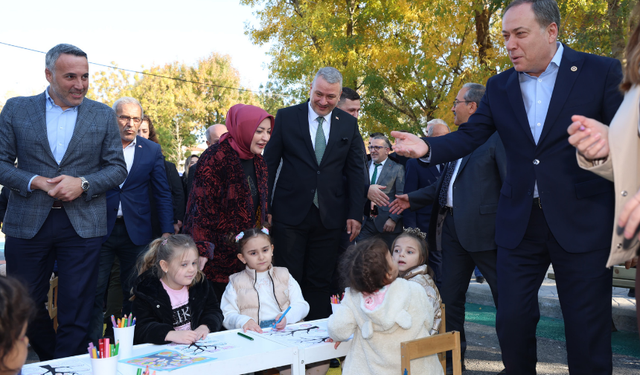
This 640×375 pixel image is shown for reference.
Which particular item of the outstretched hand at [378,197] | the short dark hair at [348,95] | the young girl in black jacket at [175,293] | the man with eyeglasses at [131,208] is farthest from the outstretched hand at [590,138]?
the short dark hair at [348,95]

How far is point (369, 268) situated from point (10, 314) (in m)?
1.89

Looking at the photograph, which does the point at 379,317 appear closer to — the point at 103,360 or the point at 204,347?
the point at 204,347

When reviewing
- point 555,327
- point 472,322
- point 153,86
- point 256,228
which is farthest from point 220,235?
point 153,86

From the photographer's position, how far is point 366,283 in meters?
3.07

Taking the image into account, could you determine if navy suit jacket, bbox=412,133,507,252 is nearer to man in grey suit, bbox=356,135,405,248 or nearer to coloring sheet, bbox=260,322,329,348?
coloring sheet, bbox=260,322,329,348

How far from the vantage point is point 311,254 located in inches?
185

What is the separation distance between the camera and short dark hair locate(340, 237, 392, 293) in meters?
3.07

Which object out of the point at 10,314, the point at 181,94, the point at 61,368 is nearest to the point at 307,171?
the point at 61,368

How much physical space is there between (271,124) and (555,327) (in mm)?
4167

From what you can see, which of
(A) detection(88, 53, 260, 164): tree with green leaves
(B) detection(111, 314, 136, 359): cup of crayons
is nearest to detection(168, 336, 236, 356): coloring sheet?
(B) detection(111, 314, 136, 359): cup of crayons

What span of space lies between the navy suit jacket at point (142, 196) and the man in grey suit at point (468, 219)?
251cm

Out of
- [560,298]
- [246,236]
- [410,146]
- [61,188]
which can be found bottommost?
[560,298]

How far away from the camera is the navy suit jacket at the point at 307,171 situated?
180 inches

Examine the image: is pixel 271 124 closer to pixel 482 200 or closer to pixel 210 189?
pixel 210 189
